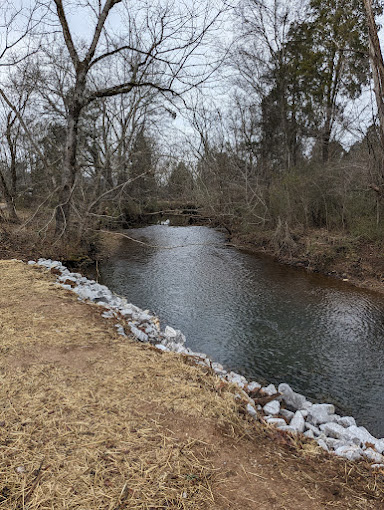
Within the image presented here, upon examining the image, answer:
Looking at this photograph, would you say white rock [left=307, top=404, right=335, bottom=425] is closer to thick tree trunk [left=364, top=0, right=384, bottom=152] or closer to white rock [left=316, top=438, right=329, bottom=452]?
white rock [left=316, top=438, right=329, bottom=452]

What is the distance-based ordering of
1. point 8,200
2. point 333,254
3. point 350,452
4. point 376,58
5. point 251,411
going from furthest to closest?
point 8,200, point 333,254, point 376,58, point 251,411, point 350,452

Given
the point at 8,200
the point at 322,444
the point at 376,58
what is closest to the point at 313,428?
the point at 322,444

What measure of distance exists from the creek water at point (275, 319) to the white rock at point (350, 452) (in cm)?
134

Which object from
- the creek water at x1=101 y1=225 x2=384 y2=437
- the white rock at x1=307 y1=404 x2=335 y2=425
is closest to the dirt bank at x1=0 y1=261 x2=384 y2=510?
the white rock at x1=307 y1=404 x2=335 y2=425

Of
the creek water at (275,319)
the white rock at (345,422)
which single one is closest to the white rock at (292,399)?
the white rock at (345,422)

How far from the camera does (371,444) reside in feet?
10.0

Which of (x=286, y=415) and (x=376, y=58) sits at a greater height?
(x=376, y=58)

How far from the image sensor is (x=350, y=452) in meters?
2.70

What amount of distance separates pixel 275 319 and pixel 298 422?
408 centimetres

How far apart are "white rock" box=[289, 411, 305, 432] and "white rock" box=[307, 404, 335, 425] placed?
0.25 meters

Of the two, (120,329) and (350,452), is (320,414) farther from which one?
(120,329)

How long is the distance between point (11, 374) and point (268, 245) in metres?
12.4

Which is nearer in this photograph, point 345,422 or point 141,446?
point 141,446

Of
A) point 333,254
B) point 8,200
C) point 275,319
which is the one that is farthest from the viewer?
point 8,200
